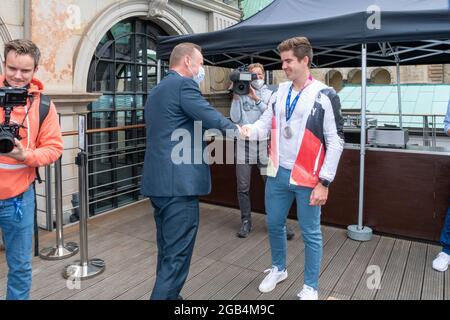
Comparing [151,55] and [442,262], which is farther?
[151,55]

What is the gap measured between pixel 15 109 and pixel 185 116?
0.93 meters

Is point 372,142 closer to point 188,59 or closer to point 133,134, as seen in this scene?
point 188,59

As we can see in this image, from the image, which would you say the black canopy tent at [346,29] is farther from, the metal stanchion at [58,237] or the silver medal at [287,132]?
the metal stanchion at [58,237]

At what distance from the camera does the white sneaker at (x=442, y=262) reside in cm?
329

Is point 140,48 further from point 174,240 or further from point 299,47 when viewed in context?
point 174,240

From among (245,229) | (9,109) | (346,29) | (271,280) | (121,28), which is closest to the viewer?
(9,109)

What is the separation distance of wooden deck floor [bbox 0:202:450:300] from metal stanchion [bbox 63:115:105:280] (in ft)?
0.23

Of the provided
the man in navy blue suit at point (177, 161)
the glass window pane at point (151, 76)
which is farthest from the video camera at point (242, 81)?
the glass window pane at point (151, 76)

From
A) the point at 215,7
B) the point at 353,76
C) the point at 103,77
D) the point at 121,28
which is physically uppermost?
the point at 353,76

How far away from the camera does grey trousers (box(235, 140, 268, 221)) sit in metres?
4.04

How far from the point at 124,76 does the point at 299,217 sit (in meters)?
4.18

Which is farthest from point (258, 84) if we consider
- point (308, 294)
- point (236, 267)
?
point (308, 294)

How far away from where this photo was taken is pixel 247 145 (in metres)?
4.11
